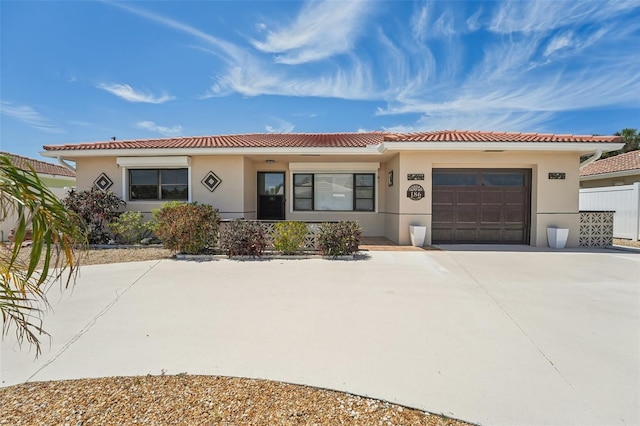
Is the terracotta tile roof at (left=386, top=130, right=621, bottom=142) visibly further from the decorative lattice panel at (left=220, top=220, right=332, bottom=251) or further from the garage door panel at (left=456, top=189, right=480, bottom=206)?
the decorative lattice panel at (left=220, top=220, right=332, bottom=251)

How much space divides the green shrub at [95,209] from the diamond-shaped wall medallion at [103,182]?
1.02 m

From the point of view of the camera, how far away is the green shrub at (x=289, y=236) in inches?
313

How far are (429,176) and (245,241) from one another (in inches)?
251

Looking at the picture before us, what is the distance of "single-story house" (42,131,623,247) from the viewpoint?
934 cm

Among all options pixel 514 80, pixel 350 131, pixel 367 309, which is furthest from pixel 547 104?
pixel 367 309

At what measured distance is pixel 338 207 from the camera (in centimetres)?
1223

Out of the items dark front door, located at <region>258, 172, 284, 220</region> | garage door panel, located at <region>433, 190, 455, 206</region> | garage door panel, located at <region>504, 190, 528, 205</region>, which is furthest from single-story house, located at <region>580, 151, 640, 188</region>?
dark front door, located at <region>258, 172, 284, 220</region>

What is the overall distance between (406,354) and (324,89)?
37.6 feet

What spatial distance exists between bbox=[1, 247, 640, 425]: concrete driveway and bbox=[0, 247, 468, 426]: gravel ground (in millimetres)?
139

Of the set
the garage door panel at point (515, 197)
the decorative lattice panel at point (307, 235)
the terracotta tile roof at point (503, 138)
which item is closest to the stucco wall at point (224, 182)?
the decorative lattice panel at point (307, 235)

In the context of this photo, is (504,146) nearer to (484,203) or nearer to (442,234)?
(484,203)

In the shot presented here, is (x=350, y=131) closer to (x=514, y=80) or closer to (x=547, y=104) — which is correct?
(x=514, y=80)

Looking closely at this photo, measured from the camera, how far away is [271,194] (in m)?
12.6

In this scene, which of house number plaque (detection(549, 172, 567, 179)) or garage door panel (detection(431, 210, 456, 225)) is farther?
garage door panel (detection(431, 210, 456, 225))
